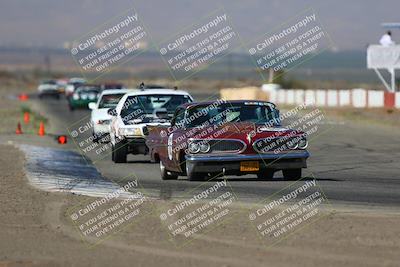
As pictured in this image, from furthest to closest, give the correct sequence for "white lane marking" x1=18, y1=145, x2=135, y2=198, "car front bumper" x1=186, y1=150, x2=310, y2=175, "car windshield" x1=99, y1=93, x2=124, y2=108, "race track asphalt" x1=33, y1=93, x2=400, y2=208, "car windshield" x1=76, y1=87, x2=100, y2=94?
"car windshield" x1=76, y1=87, x2=100, y2=94
"car windshield" x1=99, y1=93, x2=124, y2=108
"car front bumper" x1=186, y1=150, x2=310, y2=175
"white lane marking" x1=18, y1=145, x2=135, y2=198
"race track asphalt" x1=33, y1=93, x2=400, y2=208

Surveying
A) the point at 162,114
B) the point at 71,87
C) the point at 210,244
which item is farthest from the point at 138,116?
the point at 71,87

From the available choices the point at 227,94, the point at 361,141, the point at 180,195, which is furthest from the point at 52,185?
the point at 227,94

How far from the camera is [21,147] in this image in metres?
26.6

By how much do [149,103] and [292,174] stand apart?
680 centimetres

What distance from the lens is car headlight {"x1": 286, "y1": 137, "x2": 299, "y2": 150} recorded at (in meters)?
16.5

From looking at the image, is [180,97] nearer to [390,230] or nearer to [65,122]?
[390,230]

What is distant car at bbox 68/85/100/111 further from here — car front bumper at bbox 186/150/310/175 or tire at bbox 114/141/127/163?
car front bumper at bbox 186/150/310/175

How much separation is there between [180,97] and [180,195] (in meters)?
8.40

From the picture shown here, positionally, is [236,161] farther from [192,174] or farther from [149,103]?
[149,103]

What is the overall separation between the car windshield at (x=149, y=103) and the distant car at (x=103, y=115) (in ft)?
11.0

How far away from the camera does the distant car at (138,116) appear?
2200 centimetres

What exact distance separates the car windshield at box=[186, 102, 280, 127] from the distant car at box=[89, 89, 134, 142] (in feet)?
30.4

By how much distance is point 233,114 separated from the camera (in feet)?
57.1

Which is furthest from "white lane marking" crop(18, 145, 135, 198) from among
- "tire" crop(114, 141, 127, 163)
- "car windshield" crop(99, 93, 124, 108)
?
"car windshield" crop(99, 93, 124, 108)
